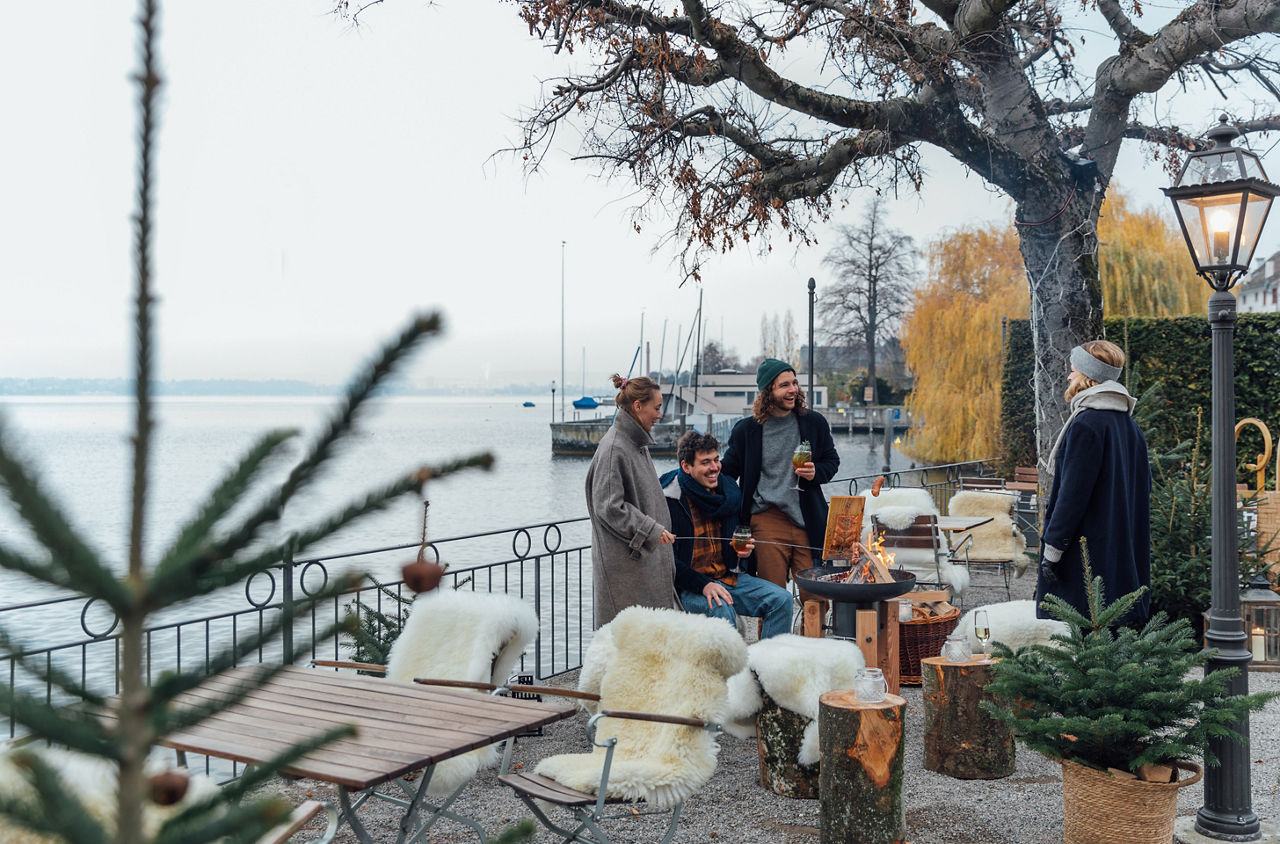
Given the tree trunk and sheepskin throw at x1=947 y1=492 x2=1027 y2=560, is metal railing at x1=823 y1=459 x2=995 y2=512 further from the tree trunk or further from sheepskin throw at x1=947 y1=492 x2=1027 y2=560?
the tree trunk

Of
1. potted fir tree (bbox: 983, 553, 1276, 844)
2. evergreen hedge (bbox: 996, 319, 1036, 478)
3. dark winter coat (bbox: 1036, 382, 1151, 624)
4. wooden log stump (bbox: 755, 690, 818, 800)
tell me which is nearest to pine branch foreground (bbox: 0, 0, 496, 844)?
potted fir tree (bbox: 983, 553, 1276, 844)

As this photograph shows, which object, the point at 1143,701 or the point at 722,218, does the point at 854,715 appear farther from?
the point at 722,218

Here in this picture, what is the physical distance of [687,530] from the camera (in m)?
5.74

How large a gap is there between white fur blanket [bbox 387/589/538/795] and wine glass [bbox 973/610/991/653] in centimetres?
257

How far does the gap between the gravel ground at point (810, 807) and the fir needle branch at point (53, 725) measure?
386 cm

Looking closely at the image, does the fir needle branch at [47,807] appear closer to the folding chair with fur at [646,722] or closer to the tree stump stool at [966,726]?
the folding chair with fur at [646,722]

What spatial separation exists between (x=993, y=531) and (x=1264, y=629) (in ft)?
9.36

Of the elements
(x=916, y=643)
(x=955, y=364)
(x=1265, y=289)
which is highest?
(x=1265, y=289)

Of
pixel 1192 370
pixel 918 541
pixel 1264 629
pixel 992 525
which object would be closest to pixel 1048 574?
pixel 1264 629

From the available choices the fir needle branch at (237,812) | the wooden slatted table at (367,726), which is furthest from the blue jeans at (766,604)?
the fir needle branch at (237,812)

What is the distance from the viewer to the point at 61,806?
637 mm

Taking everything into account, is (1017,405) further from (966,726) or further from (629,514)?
(629,514)

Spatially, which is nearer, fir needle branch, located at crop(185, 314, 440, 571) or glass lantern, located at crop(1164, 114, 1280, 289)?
fir needle branch, located at crop(185, 314, 440, 571)

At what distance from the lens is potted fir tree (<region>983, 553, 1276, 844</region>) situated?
371 centimetres
